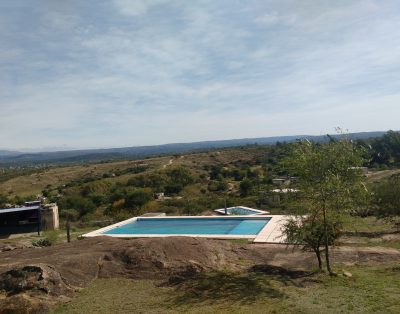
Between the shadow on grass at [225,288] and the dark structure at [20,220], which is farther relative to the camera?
the dark structure at [20,220]

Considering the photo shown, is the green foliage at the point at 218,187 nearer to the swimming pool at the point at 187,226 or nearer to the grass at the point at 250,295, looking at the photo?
the swimming pool at the point at 187,226

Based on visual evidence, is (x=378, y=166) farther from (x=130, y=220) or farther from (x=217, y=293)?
(x=217, y=293)

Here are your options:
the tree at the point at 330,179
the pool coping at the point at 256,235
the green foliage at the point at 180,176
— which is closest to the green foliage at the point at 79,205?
the pool coping at the point at 256,235

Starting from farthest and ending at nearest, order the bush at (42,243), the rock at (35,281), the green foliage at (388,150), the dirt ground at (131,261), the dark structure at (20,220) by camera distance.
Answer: the green foliage at (388,150) < the dark structure at (20,220) < the bush at (42,243) < the dirt ground at (131,261) < the rock at (35,281)

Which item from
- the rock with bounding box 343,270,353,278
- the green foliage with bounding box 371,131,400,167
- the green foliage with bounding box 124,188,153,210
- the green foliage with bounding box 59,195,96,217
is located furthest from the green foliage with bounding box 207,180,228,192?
the rock with bounding box 343,270,353,278

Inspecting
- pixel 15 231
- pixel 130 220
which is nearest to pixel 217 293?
pixel 130 220

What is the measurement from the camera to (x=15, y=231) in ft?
83.4

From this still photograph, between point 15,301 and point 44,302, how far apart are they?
745 millimetres

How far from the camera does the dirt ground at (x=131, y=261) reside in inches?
487

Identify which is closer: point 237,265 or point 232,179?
point 237,265

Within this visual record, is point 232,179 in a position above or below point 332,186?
below

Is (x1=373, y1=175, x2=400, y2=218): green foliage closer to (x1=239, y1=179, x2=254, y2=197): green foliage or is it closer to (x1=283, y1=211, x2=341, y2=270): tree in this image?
(x1=283, y1=211, x2=341, y2=270): tree

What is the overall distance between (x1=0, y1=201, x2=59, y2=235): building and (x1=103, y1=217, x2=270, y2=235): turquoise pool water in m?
4.58

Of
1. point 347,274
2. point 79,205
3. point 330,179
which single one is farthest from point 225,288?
point 79,205
